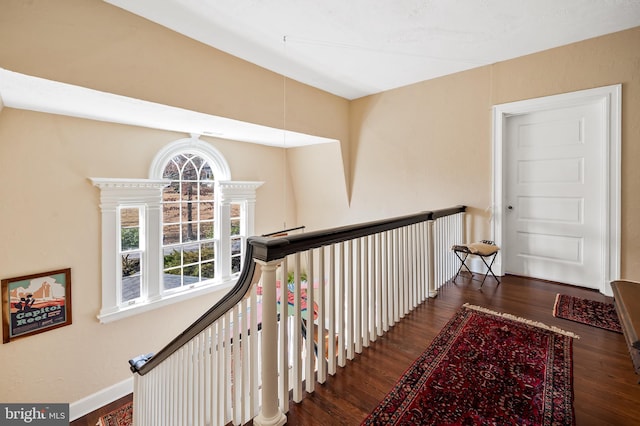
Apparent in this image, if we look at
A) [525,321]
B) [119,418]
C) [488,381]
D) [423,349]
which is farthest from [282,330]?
[119,418]

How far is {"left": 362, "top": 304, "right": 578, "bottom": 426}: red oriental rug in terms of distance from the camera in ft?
4.43

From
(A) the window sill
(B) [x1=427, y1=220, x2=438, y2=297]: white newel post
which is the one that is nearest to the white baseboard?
(A) the window sill

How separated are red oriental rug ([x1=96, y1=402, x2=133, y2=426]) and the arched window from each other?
3.63 ft

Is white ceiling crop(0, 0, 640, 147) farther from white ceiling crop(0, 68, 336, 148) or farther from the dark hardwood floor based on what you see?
the dark hardwood floor

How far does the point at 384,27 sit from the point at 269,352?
9.43 feet

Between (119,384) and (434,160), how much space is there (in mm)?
5114

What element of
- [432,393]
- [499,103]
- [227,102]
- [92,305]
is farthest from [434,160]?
[92,305]

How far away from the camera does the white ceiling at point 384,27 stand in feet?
7.63

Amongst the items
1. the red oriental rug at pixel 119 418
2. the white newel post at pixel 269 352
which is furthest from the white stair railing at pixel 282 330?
the red oriental rug at pixel 119 418

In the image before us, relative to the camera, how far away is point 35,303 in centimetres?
304

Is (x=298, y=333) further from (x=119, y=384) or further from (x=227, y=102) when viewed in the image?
(x=119, y=384)

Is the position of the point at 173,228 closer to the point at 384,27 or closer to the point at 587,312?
the point at 384,27

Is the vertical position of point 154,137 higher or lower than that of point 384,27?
lower

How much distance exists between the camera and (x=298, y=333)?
57.0 inches
